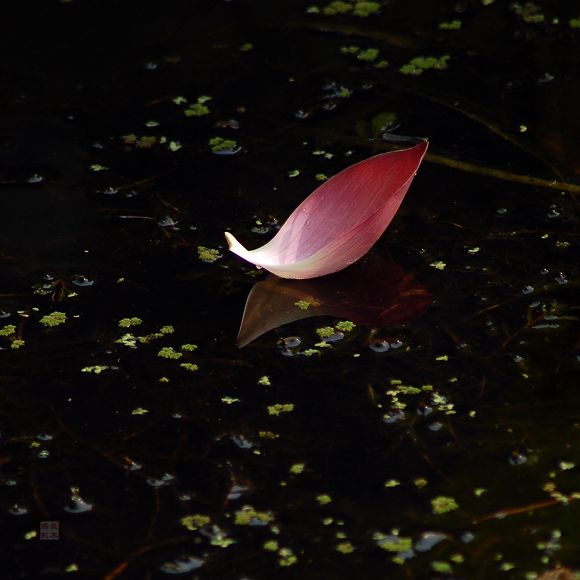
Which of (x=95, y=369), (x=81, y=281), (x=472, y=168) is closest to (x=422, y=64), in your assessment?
(x=472, y=168)

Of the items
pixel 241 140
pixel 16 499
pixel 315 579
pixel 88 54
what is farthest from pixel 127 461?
pixel 88 54

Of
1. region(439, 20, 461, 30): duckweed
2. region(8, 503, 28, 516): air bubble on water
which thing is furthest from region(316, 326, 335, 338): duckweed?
region(439, 20, 461, 30): duckweed

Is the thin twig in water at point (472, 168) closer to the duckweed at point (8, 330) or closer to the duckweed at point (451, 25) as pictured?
the duckweed at point (451, 25)

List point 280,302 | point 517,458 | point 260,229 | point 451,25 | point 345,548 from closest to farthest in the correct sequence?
point 345,548, point 517,458, point 280,302, point 260,229, point 451,25

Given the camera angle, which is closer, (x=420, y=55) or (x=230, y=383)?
(x=230, y=383)

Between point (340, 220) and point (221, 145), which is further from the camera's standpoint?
point (221, 145)

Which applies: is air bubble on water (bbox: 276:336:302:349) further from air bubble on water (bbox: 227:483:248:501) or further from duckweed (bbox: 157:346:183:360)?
air bubble on water (bbox: 227:483:248:501)

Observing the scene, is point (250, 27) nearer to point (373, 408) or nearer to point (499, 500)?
point (373, 408)

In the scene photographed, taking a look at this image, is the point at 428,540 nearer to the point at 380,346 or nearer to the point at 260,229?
the point at 380,346
